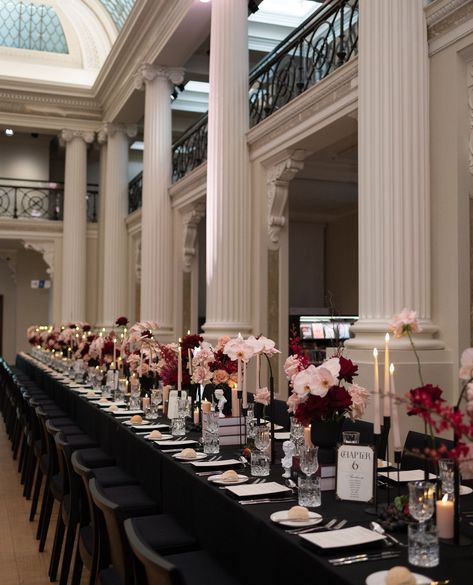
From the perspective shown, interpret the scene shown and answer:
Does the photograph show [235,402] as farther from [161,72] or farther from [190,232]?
[161,72]

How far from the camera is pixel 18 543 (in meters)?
5.32

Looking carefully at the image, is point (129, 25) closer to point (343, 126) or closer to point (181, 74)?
point (181, 74)

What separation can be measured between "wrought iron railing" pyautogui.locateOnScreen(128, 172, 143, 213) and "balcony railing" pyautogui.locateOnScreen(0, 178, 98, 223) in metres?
2.09

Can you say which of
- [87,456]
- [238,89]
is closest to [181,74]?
[238,89]

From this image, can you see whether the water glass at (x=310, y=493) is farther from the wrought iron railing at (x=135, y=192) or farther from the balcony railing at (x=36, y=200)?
the balcony railing at (x=36, y=200)

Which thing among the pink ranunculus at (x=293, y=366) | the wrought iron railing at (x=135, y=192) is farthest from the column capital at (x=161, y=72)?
the pink ranunculus at (x=293, y=366)

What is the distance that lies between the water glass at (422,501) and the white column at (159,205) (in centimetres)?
1074

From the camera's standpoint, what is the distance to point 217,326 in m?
9.10

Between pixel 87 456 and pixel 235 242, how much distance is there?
4224 millimetres

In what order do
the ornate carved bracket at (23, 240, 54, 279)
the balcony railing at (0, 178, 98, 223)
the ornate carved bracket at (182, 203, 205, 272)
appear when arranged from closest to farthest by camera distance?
1. the ornate carved bracket at (182, 203, 205, 272)
2. the ornate carved bracket at (23, 240, 54, 279)
3. the balcony railing at (0, 178, 98, 223)

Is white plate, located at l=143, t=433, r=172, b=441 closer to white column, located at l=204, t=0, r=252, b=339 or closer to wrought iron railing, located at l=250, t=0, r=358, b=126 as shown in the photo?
wrought iron railing, located at l=250, t=0, r=358, b=126

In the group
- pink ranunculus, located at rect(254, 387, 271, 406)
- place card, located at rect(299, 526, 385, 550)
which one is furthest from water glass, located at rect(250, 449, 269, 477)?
place card, located at rect(299, 526, 385, 550)

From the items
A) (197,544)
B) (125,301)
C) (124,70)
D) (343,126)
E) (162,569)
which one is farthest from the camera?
(125,301)

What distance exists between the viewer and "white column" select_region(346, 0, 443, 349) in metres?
5.52
